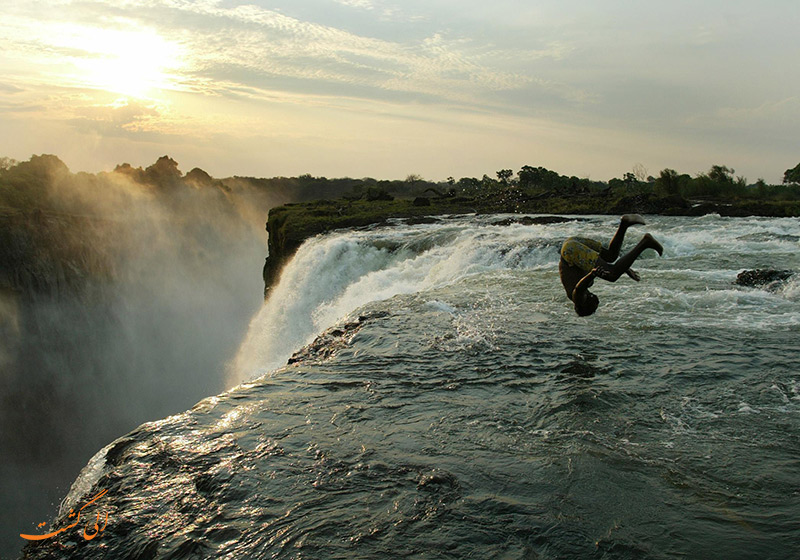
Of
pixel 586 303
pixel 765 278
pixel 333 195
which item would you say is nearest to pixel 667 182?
pixel 765 278

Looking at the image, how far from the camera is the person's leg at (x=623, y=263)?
4598mm

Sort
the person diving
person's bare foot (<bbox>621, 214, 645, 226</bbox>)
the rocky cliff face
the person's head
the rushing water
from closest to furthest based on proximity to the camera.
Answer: the rushing water < person's bare foot (<bbox>621, 214, 645, 226</bbox>) < the person diving < the person's head < the rocky cliff face

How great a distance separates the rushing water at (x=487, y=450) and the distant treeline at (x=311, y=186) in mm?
22407

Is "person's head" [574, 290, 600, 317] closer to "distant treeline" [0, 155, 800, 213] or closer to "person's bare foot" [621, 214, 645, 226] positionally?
"person's bare foot" [621, 214, 645, 226]

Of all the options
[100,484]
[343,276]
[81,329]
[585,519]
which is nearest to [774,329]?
[585,519]

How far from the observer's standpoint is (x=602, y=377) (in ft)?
19.0

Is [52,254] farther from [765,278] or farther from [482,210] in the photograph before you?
[765,278]

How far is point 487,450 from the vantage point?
14.0 ft

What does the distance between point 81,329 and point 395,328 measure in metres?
39.4

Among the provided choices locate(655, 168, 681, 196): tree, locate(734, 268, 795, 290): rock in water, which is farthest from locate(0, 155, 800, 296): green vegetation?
locate(734, 268, 795, 290): rock in water

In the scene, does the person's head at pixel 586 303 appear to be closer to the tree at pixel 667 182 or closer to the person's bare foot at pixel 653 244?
the person's bare foot at pixel 653 244

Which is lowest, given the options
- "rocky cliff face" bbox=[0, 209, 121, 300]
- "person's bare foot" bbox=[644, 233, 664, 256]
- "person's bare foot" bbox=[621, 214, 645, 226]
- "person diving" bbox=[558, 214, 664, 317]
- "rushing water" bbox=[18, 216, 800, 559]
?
"rocky cliff face" bbox=[0, 209, 121, 300]

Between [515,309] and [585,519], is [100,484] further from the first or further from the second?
[515,309]

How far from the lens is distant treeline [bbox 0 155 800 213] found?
1259 inches
